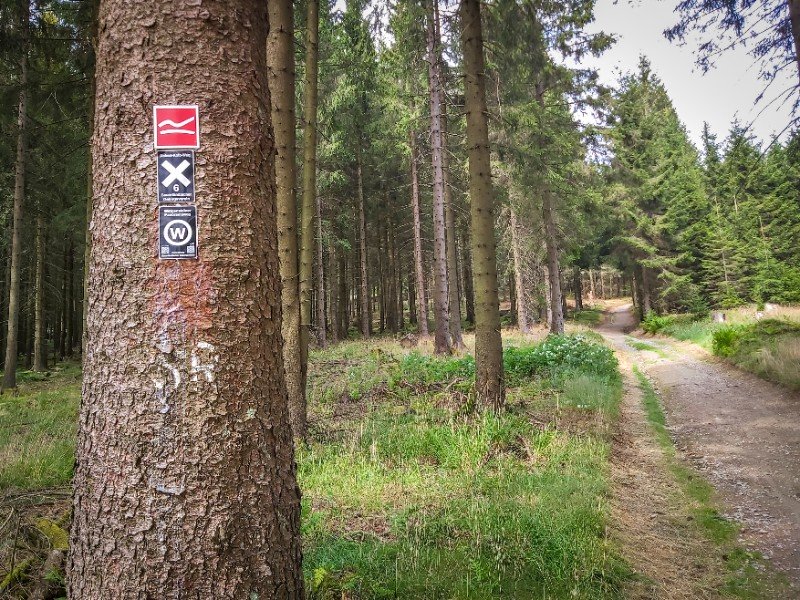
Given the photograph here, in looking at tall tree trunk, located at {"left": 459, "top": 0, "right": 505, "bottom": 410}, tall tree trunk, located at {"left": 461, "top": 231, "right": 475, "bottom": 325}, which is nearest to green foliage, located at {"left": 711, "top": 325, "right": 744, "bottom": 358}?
tall tree trunk, located at {"left": 459, "top": 0, "right": 505, "bottom": 410}

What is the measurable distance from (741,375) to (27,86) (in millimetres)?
18390

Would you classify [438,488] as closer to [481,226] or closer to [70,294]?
[481,226]

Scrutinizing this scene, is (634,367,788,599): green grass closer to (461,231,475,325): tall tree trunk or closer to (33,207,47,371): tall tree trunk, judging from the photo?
(33,207,47,371): tall tree trunk

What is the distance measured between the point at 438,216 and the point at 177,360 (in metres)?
14.1

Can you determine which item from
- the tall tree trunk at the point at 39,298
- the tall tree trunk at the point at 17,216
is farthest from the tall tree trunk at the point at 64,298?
the tall tree trunk at the point at 17,216

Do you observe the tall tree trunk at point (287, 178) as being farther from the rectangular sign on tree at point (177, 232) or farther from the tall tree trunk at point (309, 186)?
the rectangular sign on tree at point (177, 232)

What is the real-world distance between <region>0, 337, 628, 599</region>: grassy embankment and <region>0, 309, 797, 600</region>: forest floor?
17mm

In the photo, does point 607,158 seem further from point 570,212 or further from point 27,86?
point 27,86

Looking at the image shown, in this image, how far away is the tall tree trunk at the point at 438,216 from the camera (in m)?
15.2

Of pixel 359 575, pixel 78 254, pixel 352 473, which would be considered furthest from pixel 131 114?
pixel 78 254

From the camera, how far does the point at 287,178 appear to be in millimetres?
5965

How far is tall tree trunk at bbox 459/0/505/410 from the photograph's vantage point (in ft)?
24.7

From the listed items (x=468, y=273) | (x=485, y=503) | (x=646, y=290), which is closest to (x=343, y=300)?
(x=468, y=273)

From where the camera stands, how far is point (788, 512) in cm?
486
